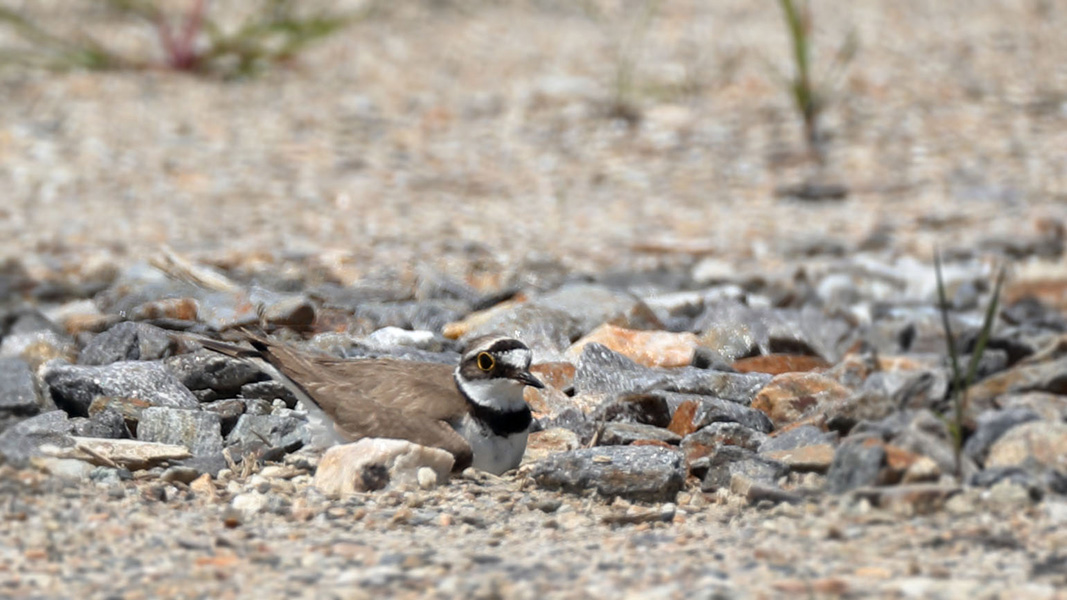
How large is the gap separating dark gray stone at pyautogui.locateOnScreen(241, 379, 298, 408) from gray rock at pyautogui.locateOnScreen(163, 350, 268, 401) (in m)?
0.03

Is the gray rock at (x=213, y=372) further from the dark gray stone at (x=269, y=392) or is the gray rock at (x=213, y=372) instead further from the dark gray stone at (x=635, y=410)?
the dark gray stone at (x=635, y=410)

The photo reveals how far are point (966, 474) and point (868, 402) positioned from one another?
30.5 inches

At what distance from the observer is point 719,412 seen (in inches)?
163

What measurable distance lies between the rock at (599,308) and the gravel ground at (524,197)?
1069 mm

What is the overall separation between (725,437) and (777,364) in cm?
95

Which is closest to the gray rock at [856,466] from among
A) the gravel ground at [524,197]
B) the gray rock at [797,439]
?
the gravel ground at [524,197]

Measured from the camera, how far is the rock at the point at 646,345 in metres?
4.74

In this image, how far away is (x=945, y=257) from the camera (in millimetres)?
6879

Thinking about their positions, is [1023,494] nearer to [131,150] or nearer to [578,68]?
[131,150]

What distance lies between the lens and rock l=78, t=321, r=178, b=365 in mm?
4422

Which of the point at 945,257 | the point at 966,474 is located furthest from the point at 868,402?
the point at 945,257

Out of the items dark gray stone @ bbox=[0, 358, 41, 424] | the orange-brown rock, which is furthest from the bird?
the orange-brown rock

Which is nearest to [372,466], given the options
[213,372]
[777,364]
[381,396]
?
[381,396]

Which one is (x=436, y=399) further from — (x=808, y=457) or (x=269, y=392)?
(x=808, y=457)
